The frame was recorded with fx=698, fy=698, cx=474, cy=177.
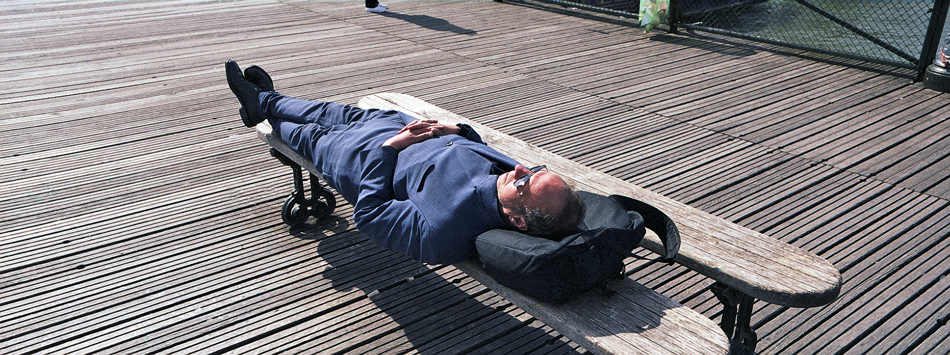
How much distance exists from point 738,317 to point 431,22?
6.69 m

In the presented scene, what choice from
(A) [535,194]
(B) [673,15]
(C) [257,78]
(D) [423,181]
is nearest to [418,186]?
(D) [423,181]

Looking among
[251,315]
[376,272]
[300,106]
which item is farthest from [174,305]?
[300,106]

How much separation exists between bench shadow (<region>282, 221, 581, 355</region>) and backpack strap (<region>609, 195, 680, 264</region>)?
67 cm

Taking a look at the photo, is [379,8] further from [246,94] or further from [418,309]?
[418,309]

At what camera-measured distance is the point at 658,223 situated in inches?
87.9

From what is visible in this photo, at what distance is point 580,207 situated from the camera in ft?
7.20

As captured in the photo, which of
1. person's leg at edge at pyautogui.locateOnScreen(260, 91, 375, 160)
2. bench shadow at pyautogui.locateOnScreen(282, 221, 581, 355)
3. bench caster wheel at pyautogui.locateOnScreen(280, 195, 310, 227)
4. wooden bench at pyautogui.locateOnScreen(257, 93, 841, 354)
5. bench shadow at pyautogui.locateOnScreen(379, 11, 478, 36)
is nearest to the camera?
wooden bench at pyautogui.locateOnScreen(257, 93, 841, 354)

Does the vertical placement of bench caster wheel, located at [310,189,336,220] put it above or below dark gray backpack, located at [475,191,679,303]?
below

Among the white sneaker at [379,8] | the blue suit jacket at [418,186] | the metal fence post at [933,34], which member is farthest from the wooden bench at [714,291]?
the white sneaker at [379,8]

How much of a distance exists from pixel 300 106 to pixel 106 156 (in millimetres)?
1753

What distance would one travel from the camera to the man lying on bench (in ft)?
7.17

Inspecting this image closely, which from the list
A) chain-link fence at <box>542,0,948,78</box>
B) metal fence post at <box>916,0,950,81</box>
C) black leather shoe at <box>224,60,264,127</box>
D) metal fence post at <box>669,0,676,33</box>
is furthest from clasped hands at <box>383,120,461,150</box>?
metal fence post at <box>669,0,676,33</box>

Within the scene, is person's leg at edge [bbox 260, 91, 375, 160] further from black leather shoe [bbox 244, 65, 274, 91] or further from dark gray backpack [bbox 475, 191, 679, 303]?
dark gray backpack [bbox 475, 191, 679, 303]

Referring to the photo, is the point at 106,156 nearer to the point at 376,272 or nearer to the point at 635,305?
the point at 376,272
